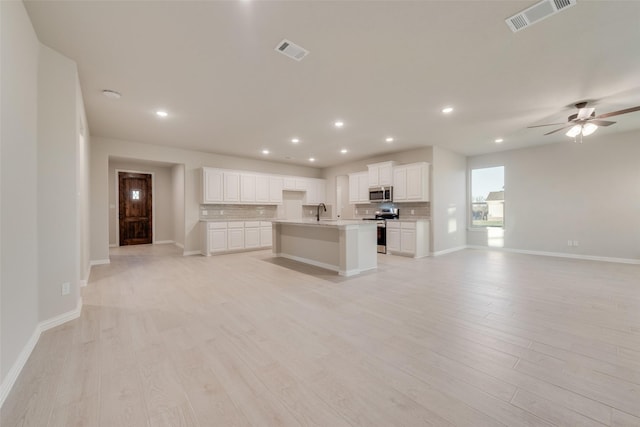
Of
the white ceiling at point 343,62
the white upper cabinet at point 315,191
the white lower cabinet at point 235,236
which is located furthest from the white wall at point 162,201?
the white upper cabinet at point 315,191

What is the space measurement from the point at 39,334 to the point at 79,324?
0.28 m

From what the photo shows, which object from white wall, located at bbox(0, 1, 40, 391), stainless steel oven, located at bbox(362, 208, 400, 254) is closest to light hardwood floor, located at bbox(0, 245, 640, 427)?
white wall, located at bbox(0, 1, 40, 391)

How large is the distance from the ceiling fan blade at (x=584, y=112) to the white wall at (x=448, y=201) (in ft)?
9.00

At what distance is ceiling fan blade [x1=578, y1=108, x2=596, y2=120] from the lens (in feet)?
12.9


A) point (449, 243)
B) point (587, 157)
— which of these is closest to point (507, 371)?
point (449, 243)

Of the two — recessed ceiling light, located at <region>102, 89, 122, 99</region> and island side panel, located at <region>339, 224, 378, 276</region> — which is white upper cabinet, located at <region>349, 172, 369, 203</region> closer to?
island side panel, located at <region>339, 224, 378, 276</region>

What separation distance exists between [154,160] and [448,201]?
25.6ft

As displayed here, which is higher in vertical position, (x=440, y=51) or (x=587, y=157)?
(x=440, y=51)

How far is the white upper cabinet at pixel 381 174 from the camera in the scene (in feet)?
23.0

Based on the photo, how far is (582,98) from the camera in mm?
3719

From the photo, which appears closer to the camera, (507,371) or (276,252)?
(507,371)

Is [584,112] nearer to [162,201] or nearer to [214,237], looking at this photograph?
[214,237]

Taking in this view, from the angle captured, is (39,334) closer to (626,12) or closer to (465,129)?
(626,12)

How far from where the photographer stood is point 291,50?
2.57 metres
